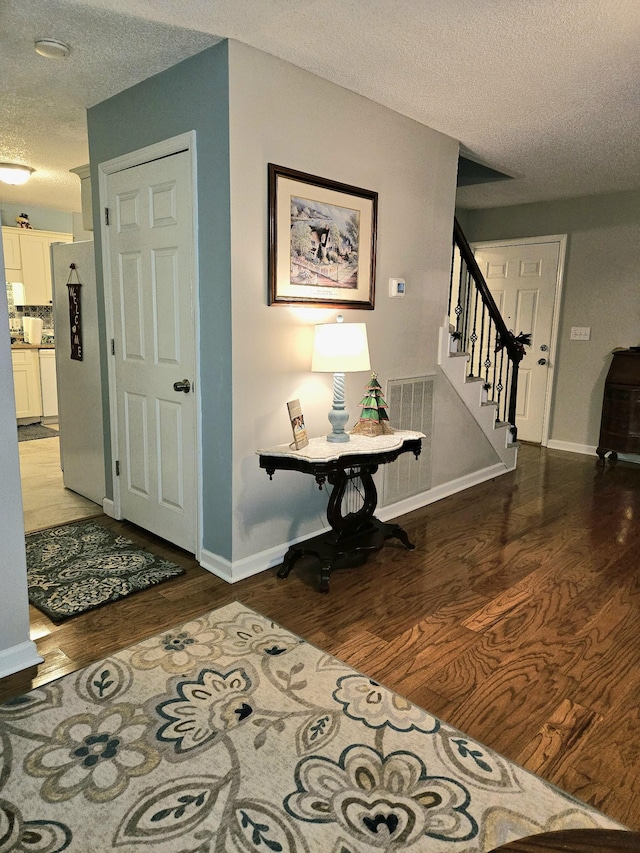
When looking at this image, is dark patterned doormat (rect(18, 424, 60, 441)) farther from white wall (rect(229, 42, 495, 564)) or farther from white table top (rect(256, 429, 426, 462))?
white table top (rect(256, 429, 426, 462))

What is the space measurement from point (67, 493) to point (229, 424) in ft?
6.68

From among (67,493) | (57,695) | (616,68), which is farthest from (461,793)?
(67,493)

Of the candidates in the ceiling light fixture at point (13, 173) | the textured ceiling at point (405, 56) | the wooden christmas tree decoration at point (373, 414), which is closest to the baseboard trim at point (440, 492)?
the wooden christmas tree decoration at point (373, 414)

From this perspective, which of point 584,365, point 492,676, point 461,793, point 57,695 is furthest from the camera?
point 584,365

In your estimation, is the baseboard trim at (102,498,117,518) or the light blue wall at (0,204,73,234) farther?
the light blue wall at (0,204,73,234)

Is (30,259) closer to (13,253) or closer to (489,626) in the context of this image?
(13,253)

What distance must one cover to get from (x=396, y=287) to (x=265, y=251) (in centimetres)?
108

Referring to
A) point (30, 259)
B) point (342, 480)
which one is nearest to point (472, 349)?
point (342, 480)

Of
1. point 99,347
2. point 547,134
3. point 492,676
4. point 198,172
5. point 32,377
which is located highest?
point 547,134

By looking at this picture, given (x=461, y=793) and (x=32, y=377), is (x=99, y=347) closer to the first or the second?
(x=461, y=793)

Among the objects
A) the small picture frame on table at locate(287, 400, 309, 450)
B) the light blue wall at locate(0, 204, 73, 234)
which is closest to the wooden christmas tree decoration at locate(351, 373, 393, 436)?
the small picture frame on table at locate(287, 400, 309, 450)

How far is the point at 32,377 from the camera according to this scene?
22.0 ft

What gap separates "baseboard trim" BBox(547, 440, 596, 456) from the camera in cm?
570

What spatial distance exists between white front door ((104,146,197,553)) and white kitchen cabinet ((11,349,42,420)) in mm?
3789
